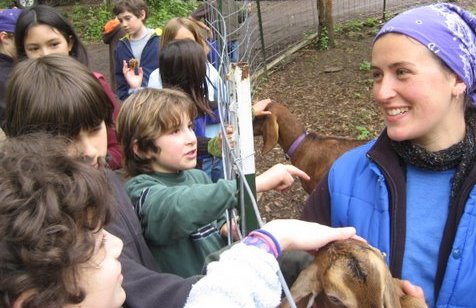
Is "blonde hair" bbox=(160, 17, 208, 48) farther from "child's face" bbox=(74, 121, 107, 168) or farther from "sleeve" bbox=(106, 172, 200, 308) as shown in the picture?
"sleeve" bbox=(106, 172, 200, 308)

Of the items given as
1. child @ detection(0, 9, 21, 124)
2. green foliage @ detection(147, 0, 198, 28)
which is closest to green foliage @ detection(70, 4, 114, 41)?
green foliage @ detection(147, 0, 198, 28)

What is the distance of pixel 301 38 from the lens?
36.7ft

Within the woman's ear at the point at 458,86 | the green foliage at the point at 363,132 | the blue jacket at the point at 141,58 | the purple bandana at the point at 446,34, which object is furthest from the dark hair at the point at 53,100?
the green foliage at the point at 363,132

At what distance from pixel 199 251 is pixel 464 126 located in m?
1.21

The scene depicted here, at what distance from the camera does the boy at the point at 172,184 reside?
1.83 meters

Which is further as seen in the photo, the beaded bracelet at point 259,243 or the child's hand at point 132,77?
the child's hand at point 132,77

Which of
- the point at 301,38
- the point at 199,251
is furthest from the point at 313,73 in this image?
the point at 199,251

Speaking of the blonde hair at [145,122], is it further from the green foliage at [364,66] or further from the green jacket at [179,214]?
the green foliage at [364,66]

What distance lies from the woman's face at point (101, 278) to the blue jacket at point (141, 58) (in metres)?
3.69

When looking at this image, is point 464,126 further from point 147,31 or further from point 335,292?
point 147,31

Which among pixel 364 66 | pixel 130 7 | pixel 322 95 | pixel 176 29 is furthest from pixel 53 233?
pixel 364 66

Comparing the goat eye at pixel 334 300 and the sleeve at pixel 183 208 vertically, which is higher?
the sleeve at pixel 183 208

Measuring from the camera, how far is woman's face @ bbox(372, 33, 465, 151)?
1.59 metres

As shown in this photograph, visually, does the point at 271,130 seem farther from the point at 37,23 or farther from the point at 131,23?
the point at 37,23
